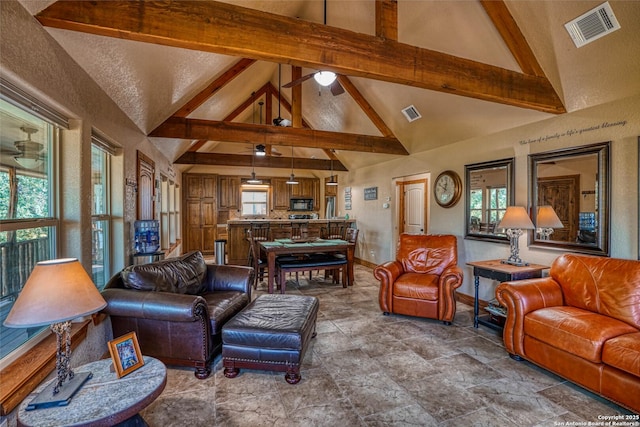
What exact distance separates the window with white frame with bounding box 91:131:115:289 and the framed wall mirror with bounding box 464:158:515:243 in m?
4.51

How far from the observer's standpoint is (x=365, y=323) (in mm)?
3592

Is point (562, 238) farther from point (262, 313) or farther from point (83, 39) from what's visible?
point (83, 39)

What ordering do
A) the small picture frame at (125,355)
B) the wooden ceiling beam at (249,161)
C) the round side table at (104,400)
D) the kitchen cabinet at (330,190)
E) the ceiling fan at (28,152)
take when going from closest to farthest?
the round side table at (104,400) → the small picture frame at (125,355) → the ceiling fan at (28,152) → the wooden ceiling beam at (249,161) → the kitchen cabinet at (330,190)

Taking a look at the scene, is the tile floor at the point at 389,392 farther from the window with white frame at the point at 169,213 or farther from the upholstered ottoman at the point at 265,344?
the window with white frame at the point at 169,213

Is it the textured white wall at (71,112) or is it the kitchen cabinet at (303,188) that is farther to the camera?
the kitchen cabinet at (303,188)

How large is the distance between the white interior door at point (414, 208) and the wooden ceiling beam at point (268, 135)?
0.77m

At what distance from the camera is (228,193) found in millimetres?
9211

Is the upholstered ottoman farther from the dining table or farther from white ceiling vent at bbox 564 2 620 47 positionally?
white ceiling vent at bbox 564 2 620 47

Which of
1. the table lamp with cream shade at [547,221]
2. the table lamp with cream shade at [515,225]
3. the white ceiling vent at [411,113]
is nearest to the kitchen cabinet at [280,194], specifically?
the white ceiling vent at [411,113]

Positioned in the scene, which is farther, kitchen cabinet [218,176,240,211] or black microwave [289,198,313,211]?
black microwave [289,198,313,211]

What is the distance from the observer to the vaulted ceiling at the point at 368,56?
6.44 feet

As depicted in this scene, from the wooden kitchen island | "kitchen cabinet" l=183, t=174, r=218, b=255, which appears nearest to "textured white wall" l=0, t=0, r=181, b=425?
the wooden kitchen island

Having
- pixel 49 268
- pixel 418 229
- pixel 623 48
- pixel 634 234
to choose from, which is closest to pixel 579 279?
pixel 634 234

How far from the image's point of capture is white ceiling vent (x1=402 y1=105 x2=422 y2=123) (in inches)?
191
